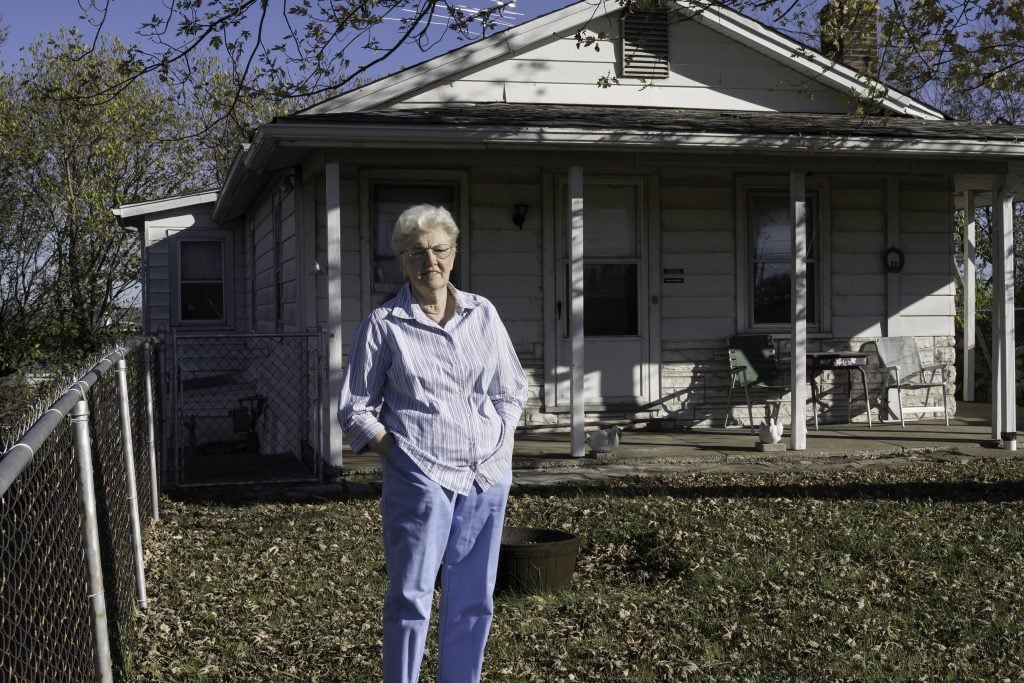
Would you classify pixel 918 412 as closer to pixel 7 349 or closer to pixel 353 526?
pixel 353 526

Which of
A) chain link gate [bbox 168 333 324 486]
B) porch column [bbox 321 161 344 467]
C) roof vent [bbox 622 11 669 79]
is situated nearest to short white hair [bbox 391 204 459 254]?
chain link gate [bbox 168 333 324 486]

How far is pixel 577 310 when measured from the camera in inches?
388

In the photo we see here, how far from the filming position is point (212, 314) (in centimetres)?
1756

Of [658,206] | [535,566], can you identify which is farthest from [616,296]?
[535,566]

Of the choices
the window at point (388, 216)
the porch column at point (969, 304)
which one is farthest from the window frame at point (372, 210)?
the porch column at point (969, 304)

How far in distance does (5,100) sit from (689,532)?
770 inches

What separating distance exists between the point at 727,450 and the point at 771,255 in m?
2.65

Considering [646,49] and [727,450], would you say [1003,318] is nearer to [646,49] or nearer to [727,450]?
[727,450]

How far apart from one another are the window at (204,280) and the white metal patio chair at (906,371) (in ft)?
33.0

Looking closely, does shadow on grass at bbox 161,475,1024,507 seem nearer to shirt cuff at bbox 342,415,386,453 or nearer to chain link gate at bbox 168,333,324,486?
chain link gate at bbox 168,333,324,486

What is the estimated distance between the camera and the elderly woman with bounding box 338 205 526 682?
3.73 meters

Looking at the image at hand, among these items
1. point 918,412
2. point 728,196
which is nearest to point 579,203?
point 728,196

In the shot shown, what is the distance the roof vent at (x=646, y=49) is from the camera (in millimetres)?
12031

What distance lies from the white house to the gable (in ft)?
0.07
